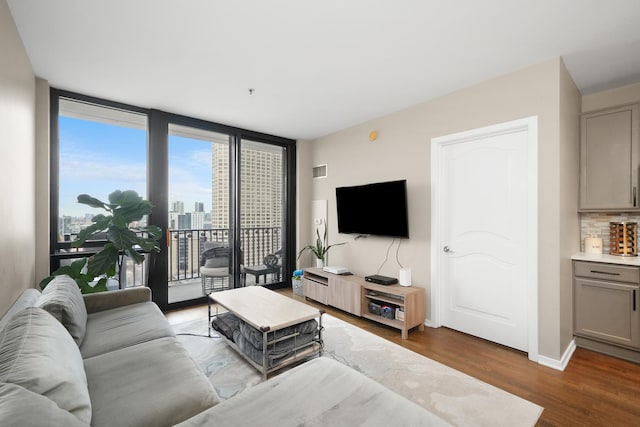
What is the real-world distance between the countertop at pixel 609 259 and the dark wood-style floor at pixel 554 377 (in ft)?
2.75

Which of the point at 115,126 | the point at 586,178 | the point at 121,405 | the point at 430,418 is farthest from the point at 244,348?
the point at 586,178

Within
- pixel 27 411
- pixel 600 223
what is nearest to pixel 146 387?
pixel 27 411

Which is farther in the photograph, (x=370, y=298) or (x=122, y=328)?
(x=370, y=298)

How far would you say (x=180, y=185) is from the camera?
12.8 ft

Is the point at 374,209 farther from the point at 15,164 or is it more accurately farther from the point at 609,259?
the point at 15,164

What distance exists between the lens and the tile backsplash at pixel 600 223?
9.44 ft

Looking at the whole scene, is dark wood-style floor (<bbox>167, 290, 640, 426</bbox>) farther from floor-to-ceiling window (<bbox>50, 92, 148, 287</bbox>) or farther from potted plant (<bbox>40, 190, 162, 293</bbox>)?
floor-to-ceiling window (<bbox>50, 92, 148, 287</bbox>)

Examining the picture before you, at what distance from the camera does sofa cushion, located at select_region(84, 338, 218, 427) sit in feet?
3.85

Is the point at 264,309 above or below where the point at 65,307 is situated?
below

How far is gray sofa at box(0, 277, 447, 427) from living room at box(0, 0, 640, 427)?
954mm

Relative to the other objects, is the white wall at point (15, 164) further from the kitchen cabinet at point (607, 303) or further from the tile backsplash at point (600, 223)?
the tile backsplash at point (600, 223)

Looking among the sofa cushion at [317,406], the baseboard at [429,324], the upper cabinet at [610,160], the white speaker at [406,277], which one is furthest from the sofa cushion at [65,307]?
Result: the upper cabinet at [610,160]

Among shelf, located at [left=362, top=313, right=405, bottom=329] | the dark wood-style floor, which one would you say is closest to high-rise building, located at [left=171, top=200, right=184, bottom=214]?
shelf, located at [left=362, top=313, right=405, bottom=329]

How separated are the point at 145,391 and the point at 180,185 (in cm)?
304
